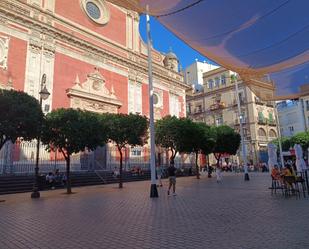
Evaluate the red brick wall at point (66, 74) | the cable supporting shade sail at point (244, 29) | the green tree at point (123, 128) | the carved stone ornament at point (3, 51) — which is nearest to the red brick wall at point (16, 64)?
the carved stone ornament at point (3, 51)

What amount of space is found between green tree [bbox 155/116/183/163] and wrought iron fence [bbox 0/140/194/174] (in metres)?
6.11

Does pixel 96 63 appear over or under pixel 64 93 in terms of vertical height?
over

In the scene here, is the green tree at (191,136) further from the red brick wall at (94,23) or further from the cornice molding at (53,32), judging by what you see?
the red brick wall at (94,23)

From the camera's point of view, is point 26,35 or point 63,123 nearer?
point 63,123

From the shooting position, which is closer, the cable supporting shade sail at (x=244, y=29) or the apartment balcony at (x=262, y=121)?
the cable supporting shade sail at (x=244, y=29)

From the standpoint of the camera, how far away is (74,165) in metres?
29.1

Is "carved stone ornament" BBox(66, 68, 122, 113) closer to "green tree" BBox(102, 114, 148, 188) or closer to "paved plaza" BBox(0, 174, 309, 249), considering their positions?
"green tree" BBox(102, 114, 148, 188)

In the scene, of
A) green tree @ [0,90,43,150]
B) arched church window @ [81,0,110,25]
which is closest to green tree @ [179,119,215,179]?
green tree @ [0,90,43,150]

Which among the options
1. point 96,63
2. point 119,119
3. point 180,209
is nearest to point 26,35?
point 96,63

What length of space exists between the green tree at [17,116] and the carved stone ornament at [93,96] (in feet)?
44.2

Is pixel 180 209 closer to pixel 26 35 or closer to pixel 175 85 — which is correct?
pixel 26 35

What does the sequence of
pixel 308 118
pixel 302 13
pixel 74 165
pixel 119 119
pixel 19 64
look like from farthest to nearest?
pixel 308 118 < pixel 74 165 < pixel 19 64 < pixel 119 119 < pixel 302 13

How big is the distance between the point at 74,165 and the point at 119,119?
831 centimetres

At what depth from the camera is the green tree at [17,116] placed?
1577cm
